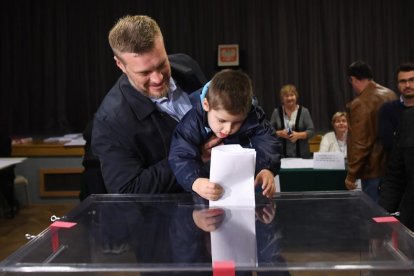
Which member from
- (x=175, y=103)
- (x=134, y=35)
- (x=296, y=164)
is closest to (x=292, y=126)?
(x=296, y=164)

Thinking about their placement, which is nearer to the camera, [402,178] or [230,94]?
[230,94]

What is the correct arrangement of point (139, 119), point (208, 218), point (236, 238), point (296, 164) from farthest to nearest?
point (296, 164), point (139, 119), point (208, 218), point (236, 238)

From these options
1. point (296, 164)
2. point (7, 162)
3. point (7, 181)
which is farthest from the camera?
point (7, 181)

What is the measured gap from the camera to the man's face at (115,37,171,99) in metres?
1.66

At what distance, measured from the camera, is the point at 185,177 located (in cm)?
166

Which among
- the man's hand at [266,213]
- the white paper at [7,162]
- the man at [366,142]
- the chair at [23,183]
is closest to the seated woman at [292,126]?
the man at [366,142]

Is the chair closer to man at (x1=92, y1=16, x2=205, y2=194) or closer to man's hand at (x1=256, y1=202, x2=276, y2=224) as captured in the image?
man at (x1=92, y1=16, x2=205, y2=194)

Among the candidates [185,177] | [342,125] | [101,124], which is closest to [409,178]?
[185,177]

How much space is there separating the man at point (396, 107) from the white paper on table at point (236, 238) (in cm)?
241

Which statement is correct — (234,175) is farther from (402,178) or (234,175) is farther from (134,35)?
(402,178)

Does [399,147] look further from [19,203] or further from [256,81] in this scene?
[19,203]

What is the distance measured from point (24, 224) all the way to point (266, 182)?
4711 mm

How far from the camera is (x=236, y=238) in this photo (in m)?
1.17

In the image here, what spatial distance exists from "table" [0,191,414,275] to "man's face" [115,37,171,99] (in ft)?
1.18
